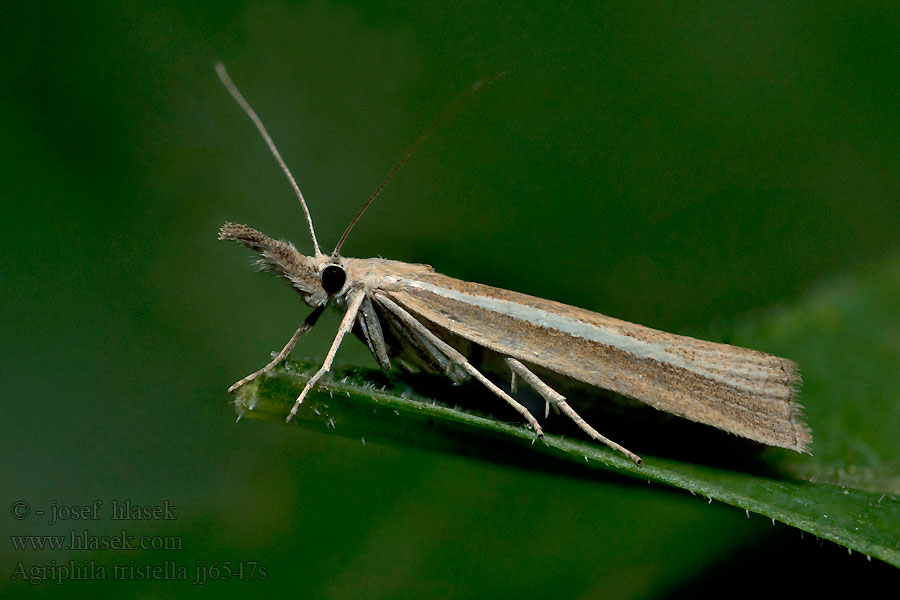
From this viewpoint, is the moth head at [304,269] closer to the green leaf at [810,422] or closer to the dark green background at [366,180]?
the green leaf at [810,422]

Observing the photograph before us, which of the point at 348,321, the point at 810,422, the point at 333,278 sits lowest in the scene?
the point at 810,422

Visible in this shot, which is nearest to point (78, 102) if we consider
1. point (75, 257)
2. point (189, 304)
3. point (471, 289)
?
point (75, 257)

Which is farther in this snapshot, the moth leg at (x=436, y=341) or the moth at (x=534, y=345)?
the moth leg at (x=436, y=341)

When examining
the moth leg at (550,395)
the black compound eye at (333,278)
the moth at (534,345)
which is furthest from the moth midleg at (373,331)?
the moth leg at (550,395)

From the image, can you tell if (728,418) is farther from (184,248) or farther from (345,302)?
(184,248)

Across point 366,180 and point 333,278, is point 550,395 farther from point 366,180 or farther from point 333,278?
point 366,180

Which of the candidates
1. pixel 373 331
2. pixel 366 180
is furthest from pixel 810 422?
pixel 366 180

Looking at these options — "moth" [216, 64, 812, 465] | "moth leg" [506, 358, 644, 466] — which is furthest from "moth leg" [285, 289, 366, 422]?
"moth leg" [506, 358, 644, 466]
